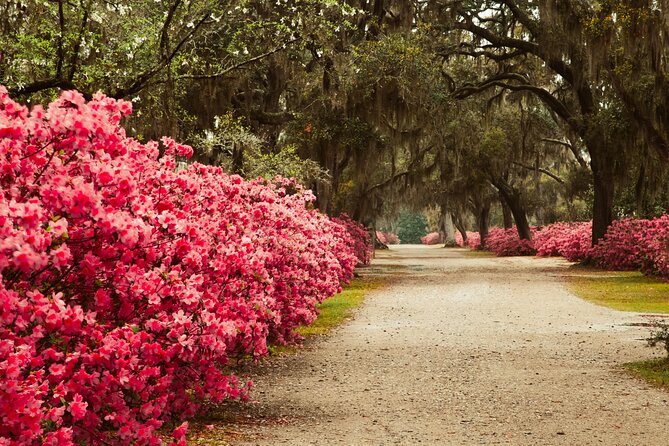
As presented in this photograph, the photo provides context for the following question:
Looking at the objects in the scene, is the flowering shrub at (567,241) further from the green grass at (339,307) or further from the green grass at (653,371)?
the green grass at (653,371)

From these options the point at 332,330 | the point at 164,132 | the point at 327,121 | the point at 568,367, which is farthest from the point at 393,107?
the point at 568,367

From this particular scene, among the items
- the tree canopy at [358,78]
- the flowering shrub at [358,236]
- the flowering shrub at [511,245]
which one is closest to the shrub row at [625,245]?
the tree canopy at [358,78]

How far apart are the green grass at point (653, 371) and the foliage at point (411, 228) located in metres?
104

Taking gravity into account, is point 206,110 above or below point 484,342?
above

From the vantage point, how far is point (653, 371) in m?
9.00

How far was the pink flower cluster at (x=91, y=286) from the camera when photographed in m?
3.70

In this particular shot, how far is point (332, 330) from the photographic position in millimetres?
13141

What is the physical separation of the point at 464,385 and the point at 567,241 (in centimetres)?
2781

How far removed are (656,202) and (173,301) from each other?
26.7 metres

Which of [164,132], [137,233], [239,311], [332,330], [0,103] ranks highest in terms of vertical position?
[164,132]

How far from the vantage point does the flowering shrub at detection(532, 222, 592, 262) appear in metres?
32.7

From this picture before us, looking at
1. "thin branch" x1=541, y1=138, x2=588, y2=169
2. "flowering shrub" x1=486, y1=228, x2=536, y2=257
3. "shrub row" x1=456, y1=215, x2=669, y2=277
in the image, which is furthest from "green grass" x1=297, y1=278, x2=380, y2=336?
"flowering shrub" x1=486, y1=228, x2=536, y2=257

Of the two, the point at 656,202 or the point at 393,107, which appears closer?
the point at 393,107

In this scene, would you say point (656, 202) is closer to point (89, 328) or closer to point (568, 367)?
point (568, 367)
